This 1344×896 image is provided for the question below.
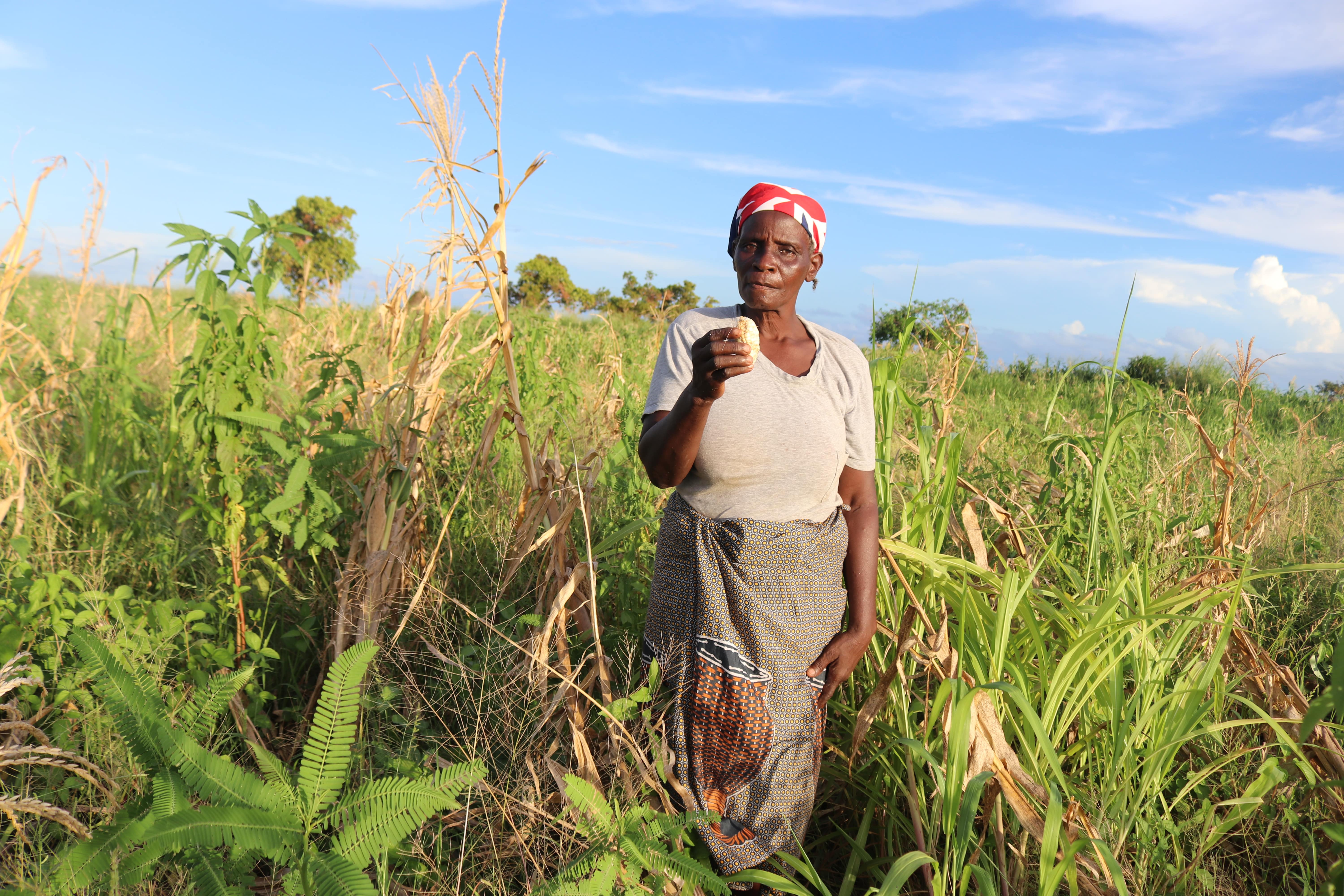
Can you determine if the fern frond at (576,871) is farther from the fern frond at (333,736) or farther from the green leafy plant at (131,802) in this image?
the green leafy plant at (131,802)

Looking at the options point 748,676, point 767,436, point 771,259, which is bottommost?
point 748,676

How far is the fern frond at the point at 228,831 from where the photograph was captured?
1277 millimetres

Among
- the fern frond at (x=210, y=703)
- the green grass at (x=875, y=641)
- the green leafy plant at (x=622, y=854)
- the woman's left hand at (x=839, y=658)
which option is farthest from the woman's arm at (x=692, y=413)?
the fern frond at (x=210, y=703)

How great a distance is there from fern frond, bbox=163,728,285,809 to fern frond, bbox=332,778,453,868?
0.13 meters

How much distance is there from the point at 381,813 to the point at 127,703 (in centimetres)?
52

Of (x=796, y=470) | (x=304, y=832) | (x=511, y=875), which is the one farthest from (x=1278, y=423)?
(x=304, y=832)

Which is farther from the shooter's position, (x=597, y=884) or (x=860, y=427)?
(x=860, y=427)

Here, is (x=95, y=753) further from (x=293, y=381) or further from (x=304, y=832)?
(x=293, y=381)

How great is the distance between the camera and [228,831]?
4.33ft

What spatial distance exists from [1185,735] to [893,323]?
1.99 meters

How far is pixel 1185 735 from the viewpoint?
1.72 meters

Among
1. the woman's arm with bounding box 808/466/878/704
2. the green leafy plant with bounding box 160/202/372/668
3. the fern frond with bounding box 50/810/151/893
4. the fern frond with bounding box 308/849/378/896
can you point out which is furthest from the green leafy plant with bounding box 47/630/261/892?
the woman's arm with bounding box 808/466/878/704

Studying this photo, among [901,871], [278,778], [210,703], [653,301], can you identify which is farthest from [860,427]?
[653,301]

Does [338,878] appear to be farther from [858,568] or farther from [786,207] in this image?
[786,207]
